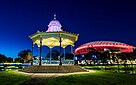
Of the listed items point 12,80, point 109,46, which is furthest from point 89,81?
point 109,46

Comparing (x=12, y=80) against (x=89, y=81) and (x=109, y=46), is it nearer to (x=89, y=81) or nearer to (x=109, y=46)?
(x=89, y=81)

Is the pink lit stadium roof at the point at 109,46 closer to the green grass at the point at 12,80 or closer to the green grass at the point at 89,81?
the green grass at the point at 89,81

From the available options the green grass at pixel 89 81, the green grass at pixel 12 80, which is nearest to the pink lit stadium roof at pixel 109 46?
the green grass at pixel 89 81

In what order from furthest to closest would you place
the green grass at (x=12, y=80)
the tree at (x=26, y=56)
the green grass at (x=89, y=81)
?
the tree at (x=26, y=56) < the green grass at (x=89, y=81) < the green grass at (x=12, y=80)

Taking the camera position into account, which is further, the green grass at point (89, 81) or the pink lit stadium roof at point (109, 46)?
the pink lit stadium roof at point (109, 46)

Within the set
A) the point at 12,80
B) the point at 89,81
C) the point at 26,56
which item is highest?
the point at 26,56

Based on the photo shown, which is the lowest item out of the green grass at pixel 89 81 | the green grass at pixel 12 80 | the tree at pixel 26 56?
the green grass at pixel 89 81

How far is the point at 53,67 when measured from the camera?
91.8ft

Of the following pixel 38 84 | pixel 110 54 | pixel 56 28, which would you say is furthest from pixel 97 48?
pixel 38 84

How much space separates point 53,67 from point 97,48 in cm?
3299

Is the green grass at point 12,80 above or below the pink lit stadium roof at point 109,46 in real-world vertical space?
below

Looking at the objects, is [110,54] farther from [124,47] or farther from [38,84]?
[38,84]

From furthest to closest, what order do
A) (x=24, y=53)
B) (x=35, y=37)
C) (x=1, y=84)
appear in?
1. (x=24, y=53)
2. (x=35, y=37)
3. (x=1, y=84)

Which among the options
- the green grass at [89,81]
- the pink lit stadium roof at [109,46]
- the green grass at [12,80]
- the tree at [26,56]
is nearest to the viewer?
the green grass at [12,80]
